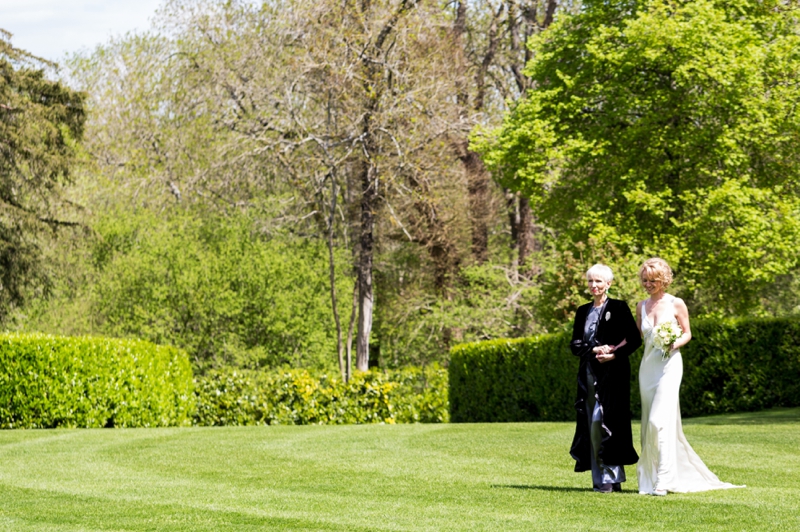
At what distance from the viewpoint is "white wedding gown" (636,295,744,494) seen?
28.3 feet

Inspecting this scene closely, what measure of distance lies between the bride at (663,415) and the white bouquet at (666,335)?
28 mm

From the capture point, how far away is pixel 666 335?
8672 millimetres

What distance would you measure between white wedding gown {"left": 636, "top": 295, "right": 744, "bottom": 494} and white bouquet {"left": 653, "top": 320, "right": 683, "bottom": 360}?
2.7 inches

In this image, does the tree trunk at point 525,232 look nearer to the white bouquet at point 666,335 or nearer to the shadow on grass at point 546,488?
the shadow on grass at point 546,488

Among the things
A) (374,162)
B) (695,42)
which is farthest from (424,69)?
(695,42)

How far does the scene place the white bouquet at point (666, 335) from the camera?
867 centimetres

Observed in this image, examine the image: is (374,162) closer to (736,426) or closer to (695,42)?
(695,42)

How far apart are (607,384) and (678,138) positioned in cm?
1843

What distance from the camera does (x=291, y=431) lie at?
16844 millimetres

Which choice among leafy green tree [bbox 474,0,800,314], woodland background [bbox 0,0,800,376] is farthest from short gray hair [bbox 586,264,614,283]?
leafy green tree [bbox 474,0,800,314]

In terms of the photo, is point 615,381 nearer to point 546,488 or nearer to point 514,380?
point 546,488

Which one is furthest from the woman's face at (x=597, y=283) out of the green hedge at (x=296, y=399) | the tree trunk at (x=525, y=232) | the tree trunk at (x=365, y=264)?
the tree trunk at (x=525, y=232)

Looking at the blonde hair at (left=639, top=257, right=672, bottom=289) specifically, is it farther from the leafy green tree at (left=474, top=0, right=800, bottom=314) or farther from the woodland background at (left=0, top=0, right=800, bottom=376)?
the leafy green tree at (left=474, top=0, right=800, bottom=314)

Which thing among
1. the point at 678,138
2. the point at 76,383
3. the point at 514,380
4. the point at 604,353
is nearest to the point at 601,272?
the point at 604,353
